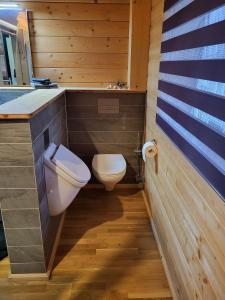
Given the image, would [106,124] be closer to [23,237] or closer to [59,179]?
[59,179]

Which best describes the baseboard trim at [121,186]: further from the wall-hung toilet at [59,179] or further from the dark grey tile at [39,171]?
the dark grey tile at [39,171]

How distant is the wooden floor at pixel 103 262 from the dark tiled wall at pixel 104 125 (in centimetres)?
64

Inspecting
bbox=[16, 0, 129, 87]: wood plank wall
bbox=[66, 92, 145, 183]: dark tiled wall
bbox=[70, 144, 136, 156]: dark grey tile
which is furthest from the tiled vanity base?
bbox=[16, 0, 129, 87]: wood plank wall

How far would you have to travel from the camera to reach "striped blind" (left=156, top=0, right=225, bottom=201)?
0.85 m

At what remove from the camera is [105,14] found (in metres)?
2.55

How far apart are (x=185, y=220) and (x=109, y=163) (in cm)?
131

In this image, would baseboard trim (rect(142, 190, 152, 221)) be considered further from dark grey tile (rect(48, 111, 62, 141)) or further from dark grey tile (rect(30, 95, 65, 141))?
dark grey tile (rect(30, 95, 65, 141))

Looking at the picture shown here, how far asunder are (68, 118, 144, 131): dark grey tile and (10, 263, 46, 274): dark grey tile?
1432 mm

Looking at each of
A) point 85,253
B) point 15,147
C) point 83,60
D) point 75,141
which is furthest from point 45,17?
point 85,253

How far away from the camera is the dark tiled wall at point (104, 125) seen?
248 centimetres

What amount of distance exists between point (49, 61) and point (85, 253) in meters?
2.12

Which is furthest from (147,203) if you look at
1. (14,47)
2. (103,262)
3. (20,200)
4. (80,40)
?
(14,47)

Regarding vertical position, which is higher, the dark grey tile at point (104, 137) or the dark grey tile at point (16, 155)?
the dark grey tile at point (16, 155)

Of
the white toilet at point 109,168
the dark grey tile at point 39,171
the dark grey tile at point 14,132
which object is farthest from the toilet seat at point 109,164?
the dark grey tile at point 14,132
